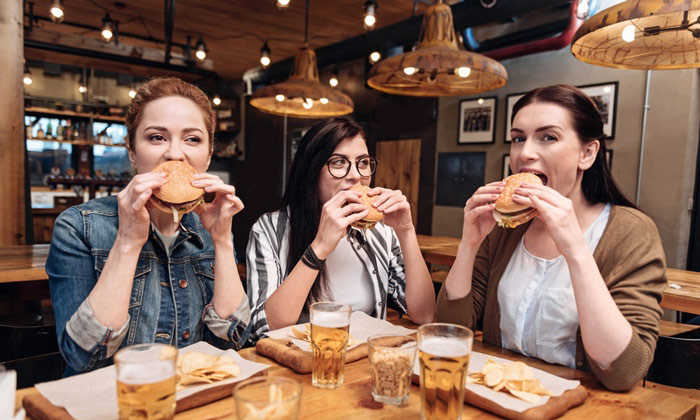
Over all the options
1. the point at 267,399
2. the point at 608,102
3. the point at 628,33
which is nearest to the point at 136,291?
the point at 267,399

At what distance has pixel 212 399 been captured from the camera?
1024 millimetres

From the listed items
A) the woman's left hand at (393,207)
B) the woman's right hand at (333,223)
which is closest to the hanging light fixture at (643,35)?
the woman's left hand at (393,207)

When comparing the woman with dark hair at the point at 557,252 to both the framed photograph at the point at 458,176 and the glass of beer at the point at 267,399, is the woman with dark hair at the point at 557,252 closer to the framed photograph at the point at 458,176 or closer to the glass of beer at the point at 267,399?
the glass of beer at the point at 267,399

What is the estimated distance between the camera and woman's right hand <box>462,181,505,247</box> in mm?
1579

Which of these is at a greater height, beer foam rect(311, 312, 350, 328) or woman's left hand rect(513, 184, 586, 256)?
woman's left hand rect(513, 184, 586, 256)

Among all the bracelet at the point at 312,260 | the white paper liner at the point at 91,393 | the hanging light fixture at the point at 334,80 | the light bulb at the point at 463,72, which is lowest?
the white paper liner at the point at 91,393

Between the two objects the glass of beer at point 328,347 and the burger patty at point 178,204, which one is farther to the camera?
the burger patty at point 178,204

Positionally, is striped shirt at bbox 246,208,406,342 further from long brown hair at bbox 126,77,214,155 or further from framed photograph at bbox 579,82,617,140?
framed photograph at bbox 579,82,617,140

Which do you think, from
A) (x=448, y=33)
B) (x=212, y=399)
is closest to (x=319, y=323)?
(x=212, y=399)

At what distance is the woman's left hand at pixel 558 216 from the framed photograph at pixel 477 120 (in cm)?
438

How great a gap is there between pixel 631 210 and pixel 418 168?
489cm

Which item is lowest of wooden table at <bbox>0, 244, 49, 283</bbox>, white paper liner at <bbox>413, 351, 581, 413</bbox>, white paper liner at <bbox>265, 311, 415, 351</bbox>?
wooden table at <bbox>0, 244, 49, 283</bbox>

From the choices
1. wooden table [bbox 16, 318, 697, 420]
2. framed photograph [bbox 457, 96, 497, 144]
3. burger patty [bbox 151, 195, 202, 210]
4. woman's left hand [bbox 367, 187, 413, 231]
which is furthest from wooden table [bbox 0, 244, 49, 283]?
framed photograph [bbox 457, 96, 497, 144]

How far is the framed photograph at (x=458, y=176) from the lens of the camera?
5652 millimetres
